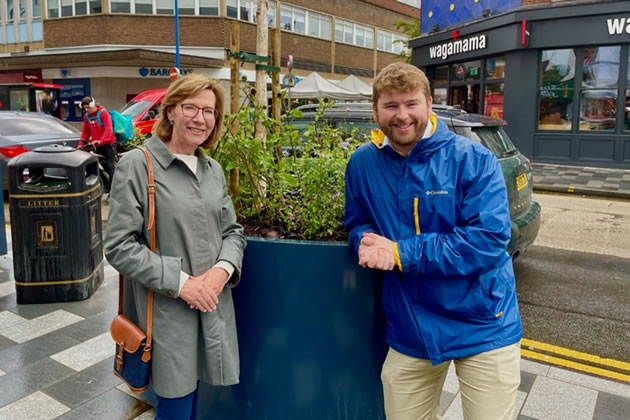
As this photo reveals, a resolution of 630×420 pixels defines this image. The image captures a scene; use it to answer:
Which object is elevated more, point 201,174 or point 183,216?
point 201,174

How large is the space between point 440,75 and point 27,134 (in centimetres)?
1453

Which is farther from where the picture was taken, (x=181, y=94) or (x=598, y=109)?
(x=598, y=109)

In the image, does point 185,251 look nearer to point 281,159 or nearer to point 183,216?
point 183,216

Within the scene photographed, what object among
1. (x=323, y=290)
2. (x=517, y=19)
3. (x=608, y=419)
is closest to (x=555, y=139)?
(x=517, y=19)

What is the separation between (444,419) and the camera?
3.06 meters

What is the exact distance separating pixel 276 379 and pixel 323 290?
0.49 m

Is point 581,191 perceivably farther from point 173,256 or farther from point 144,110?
point 173,256

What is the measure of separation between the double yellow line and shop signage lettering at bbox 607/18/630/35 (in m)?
13.1

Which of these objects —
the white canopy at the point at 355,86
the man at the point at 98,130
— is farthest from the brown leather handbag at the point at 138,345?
the white canopy at the point at 355,86

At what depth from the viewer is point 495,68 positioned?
17312 millimetres

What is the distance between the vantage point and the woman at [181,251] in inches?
81.6

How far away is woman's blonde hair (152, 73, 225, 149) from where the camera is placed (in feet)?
7.29

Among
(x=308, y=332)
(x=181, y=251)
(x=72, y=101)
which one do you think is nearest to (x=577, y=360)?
(x=308, y=332)

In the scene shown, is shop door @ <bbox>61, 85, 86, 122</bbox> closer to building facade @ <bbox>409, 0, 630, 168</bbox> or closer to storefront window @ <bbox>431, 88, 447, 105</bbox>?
storefront window @ <bbox>431, 88, 447, 105</bbox>
